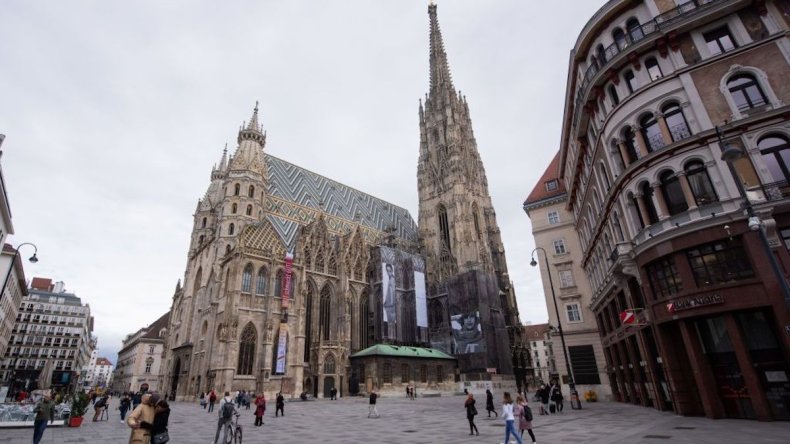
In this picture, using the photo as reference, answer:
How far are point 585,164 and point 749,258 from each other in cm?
1253

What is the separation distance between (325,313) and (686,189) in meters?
41.5

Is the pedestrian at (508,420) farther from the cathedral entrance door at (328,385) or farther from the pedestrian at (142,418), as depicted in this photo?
the cathedral entrance door at (328,385)

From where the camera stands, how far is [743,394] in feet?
41.0

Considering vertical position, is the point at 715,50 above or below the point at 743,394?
above

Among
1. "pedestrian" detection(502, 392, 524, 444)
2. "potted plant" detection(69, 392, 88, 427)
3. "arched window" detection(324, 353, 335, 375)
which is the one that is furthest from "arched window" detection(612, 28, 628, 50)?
"arched window" detection(324, 353, 335, 375)

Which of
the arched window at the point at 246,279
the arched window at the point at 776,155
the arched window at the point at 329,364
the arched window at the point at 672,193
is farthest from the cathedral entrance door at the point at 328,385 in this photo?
the arched window at the point at 776,155

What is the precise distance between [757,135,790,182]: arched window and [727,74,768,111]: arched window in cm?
147

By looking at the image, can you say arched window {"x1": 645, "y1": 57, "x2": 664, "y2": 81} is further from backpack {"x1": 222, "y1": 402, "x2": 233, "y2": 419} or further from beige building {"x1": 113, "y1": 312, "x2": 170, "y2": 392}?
beige building {"x1": 113, "y1": 312, "x2": 170, "y2": 392}

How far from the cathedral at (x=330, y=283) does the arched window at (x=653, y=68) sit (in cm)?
3701

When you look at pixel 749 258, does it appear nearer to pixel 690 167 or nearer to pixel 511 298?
pixel 690 167

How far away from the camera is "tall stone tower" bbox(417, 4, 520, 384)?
51844mm

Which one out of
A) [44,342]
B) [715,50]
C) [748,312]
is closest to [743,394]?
[748,312]

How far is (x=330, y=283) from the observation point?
49812mm

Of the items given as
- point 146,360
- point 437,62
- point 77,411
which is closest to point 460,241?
point 437,62
